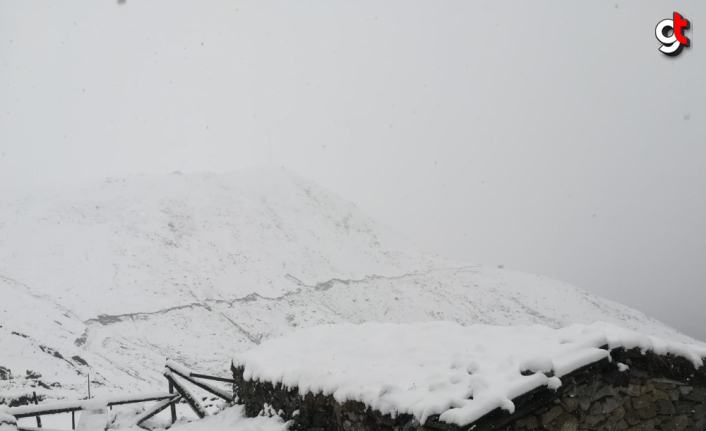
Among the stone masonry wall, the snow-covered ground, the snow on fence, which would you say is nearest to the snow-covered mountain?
the snow on fence

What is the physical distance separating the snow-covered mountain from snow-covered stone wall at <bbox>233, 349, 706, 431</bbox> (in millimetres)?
11670

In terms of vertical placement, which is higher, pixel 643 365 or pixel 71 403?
pixel 643 365

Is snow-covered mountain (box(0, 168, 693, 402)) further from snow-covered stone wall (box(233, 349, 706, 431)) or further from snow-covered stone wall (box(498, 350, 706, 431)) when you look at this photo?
snow-covered stone wall (box(498, 350, 706, 431))

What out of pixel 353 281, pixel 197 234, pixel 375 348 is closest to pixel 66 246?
pixel 197 234

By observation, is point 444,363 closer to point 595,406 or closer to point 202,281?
point 595,406

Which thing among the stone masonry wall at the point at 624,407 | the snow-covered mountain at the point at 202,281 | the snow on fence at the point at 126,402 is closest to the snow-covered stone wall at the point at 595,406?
the stone masonry wall at the point at 624,407

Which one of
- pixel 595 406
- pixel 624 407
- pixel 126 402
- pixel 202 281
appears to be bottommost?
pixel 202 281

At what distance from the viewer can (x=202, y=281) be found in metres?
29.2

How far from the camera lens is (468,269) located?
4475 cm

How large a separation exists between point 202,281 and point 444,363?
25.8 m

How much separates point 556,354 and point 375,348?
2.68 metres

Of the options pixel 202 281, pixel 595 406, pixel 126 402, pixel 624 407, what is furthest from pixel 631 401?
pixel 202 281

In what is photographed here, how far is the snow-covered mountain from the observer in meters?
20.0

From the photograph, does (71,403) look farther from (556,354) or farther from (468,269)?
(468,269)
